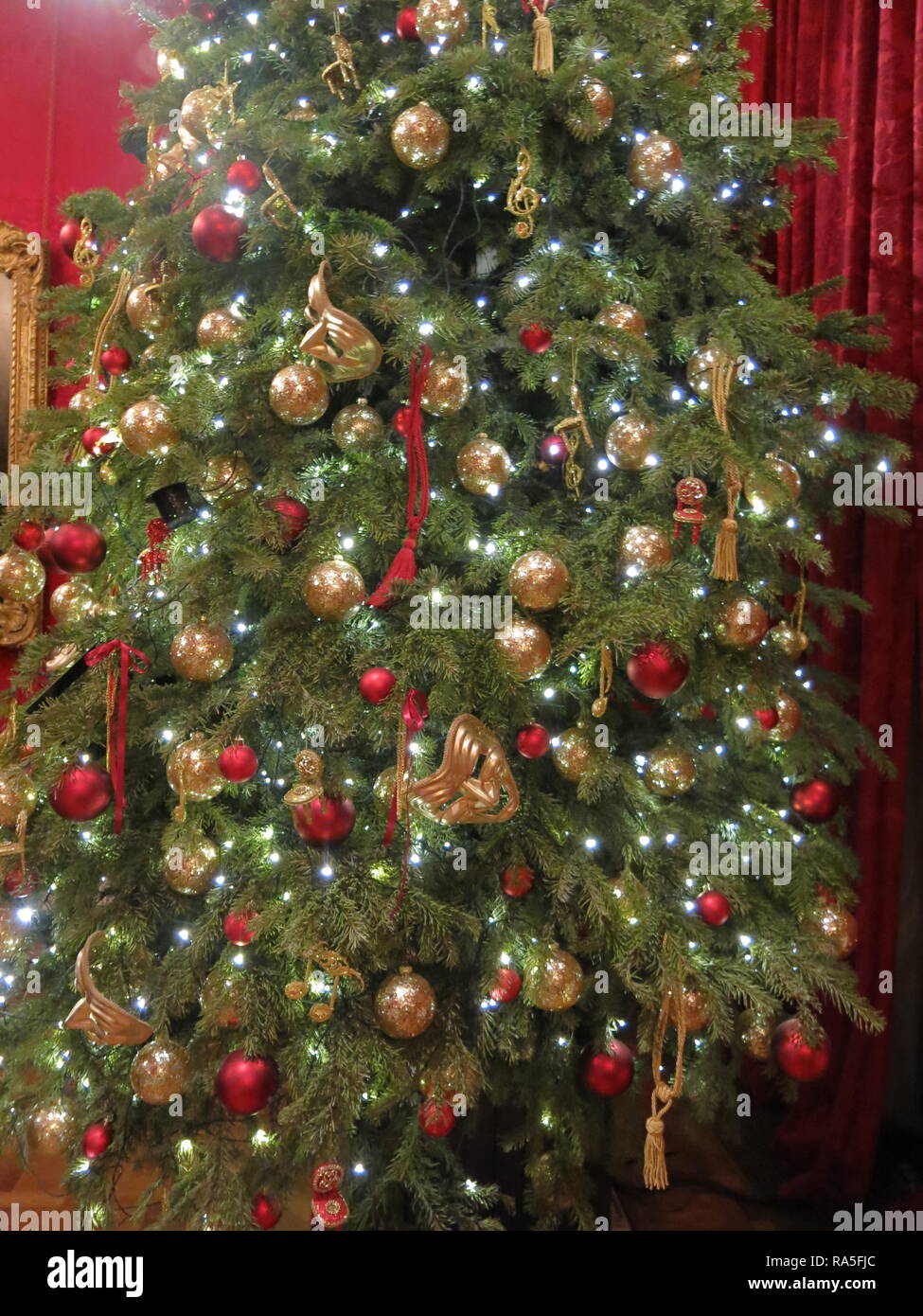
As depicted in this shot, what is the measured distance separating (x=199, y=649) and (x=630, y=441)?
0.82 m

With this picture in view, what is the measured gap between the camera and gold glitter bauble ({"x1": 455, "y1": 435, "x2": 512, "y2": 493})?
162 cm

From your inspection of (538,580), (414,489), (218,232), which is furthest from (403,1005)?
(218,232)

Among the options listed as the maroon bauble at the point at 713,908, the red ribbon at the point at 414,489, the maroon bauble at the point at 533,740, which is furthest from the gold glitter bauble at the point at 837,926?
the red ribbon at the point at 414,489

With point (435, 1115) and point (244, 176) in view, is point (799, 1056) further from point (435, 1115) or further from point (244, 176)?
point (244, 176)

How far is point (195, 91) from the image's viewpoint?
76.4 inches

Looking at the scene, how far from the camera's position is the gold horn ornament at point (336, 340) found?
1.49 m

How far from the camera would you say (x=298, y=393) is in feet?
5.04

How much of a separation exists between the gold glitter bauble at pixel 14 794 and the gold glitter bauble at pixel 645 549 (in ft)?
3.60

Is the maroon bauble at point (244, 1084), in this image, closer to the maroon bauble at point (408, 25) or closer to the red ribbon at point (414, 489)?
the red ribbon at point (414, 489)

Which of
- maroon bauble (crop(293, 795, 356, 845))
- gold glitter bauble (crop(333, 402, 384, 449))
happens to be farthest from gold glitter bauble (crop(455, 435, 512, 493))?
maroon bauble (crop(293, 795, 356, 845))

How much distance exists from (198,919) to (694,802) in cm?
96

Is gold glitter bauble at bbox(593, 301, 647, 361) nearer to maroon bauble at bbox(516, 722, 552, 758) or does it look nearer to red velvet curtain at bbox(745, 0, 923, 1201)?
maroon bauble at bbox(516, 722, 552, 758)

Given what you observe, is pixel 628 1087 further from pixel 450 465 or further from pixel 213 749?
pixel 450 465
